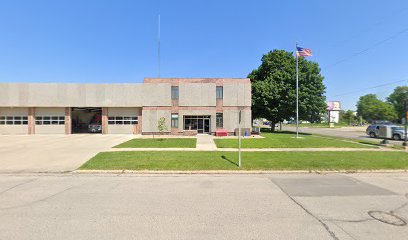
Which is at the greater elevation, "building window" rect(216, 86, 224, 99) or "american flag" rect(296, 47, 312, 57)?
"american flag" rect(296, 47, 312, 57)

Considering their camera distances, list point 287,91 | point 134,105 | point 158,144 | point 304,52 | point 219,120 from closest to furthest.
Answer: point 158,144 → point 304,52 → point 134,105 → point 219,120 → point 287,91

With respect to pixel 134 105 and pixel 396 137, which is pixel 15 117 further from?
pixel 396 137

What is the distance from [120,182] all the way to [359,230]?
6.74 metres

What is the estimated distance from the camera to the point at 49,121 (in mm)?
27438

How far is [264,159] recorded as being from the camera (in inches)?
426

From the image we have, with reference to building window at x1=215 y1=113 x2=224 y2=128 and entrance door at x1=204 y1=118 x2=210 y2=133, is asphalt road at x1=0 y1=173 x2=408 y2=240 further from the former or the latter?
entrance door at x1=204 y1=118 x2=210 y2=133

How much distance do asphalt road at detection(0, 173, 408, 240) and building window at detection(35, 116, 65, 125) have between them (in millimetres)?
22875

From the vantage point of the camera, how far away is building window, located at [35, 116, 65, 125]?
27.3 metres

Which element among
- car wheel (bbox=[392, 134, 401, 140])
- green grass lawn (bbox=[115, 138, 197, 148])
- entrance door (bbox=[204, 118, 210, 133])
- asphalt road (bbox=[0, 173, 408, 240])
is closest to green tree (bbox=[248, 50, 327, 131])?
entrance door (bbox=[204, 118, 210, 133])

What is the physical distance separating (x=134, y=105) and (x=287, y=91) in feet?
69.5

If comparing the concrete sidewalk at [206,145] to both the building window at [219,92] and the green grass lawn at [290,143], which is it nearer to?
the green grass lawn at [290,143]

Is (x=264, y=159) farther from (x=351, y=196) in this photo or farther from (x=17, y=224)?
(x=17, y=224)

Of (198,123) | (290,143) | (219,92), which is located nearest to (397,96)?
(219,92)

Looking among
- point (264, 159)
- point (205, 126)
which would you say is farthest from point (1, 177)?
point (205, 126)
